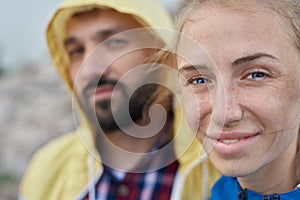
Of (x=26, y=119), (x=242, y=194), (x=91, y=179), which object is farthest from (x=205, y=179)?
(x=26, y=119)

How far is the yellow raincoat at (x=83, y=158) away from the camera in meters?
1.57

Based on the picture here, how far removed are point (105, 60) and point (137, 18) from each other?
0.46ft

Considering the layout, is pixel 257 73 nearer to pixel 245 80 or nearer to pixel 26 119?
pixel 245 80

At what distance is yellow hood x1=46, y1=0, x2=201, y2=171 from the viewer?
153 centimetres

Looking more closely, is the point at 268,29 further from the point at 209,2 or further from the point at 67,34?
the point at 67,34

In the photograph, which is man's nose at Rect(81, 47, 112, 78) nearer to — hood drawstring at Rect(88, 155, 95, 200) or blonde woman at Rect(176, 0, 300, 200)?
hood drawstring at Rect(88, 155, 95, 200)

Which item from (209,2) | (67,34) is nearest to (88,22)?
(67,34)

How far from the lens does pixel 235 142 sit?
1.01 meters

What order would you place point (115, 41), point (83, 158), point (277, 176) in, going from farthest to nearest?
point (83, 158)
point (115, 41)
point (277, 176)

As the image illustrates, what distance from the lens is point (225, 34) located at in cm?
100

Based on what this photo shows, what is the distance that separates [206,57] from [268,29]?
0.10 meters

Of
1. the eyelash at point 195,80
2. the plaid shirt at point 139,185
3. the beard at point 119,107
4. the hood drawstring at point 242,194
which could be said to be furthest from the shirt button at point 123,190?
the eyelash at point 195,80

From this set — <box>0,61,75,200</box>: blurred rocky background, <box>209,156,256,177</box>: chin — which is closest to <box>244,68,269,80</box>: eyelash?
<box>209,156,256,177</box>: chin

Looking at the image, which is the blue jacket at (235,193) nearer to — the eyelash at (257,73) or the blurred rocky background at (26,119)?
the eyelash at (257,73)
